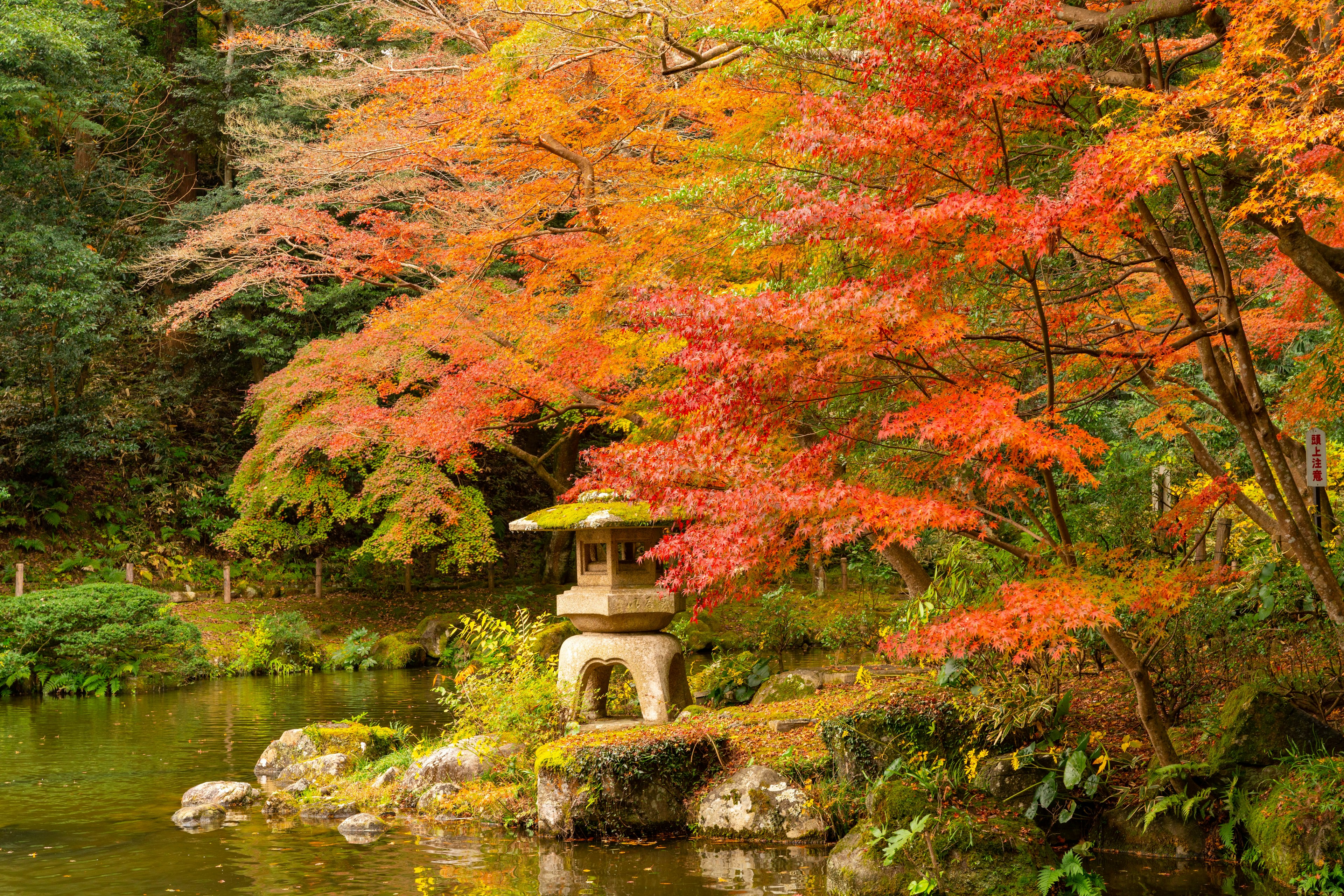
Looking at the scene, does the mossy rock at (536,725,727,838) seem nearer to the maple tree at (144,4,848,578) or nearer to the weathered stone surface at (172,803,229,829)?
the weathered stone surface at (172,803,229,829)

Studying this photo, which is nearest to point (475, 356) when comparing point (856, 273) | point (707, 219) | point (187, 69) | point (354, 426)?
point (354, 426)

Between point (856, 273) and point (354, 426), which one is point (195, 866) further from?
point (354, 426)

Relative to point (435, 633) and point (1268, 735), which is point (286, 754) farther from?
point (435, 633)

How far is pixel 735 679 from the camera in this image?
417 inches

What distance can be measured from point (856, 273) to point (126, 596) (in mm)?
12591

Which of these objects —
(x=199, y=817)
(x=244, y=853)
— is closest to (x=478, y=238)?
(x=199, y=817)

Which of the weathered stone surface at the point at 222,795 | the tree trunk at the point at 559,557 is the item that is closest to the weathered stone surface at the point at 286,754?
the weathered stone surface at the point at 222,795

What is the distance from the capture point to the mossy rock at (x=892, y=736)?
733cm

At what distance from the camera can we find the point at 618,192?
43.1 feet

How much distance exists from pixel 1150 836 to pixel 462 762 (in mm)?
4992

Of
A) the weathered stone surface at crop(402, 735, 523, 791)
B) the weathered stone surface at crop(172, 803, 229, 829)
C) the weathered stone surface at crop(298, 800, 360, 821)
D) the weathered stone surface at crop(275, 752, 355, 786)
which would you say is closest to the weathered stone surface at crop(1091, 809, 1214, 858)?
the weathered stone surface at crop(402, 735, 523, 791)

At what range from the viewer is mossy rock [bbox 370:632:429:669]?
18891 millimetres

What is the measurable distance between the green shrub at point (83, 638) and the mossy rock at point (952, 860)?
12.7 m

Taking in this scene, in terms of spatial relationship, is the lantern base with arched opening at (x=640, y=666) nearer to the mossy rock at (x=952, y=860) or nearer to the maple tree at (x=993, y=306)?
the maple tree at (x=993, y=306)
